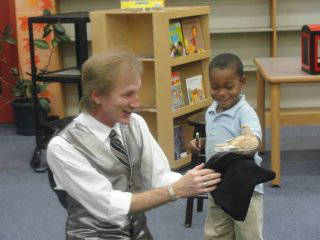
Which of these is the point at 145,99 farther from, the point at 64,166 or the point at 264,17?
the point at 64,166

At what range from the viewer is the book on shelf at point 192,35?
4.36 m

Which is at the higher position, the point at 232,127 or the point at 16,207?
the point at 232,127

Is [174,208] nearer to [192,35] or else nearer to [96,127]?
[192,35]

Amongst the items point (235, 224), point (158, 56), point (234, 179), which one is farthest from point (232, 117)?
point (158, 56)

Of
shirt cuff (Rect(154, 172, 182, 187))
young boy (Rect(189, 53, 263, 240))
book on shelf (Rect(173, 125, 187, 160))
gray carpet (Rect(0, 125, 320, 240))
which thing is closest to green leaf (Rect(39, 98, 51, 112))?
gray carpet (Rect(0, 125, 320, 240))

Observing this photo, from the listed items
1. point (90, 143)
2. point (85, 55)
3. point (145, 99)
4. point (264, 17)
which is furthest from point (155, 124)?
point (90, 143)

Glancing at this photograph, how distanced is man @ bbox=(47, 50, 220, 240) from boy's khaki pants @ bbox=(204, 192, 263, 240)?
0.56 m

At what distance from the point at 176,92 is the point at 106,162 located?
249 cm

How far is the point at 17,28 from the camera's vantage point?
5590 millimetres

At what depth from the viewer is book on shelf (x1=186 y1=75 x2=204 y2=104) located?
4422 millimetres

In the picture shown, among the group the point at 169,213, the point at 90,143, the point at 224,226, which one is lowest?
the point at 169,213

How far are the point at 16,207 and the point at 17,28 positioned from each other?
7.55 feet

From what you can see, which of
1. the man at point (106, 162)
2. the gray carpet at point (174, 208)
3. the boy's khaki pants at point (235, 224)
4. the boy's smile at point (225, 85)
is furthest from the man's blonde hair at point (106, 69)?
the gray carpet at point (174, 208)

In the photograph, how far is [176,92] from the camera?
14.1 feet
